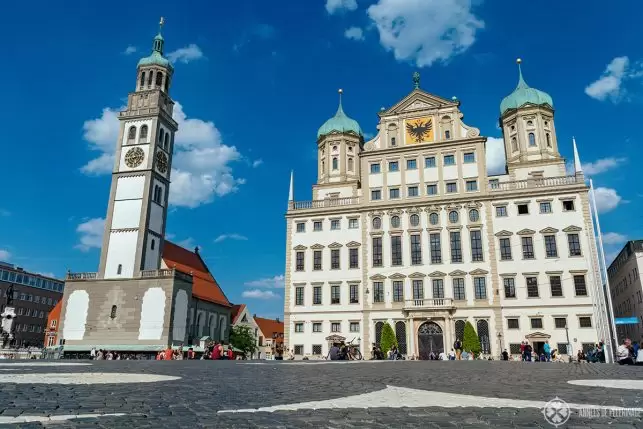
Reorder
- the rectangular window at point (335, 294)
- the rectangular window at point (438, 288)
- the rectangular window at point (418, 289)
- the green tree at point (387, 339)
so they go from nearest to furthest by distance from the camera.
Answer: the green tree at point (387, 339) < the rectangular window at point (438, 288) < the rectangular window at point (418, 289) < the rectangular window at point (335, 294)

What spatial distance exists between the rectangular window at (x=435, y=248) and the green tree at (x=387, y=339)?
769 cm

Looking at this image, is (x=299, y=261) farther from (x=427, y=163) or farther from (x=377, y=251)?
(x=427, y=163)

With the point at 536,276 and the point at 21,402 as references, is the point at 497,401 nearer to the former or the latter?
the point at 21,402

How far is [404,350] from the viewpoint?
47.0 metres

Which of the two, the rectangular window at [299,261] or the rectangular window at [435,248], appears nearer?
the rectangular window at [435,248]

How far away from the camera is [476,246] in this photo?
4769 cm

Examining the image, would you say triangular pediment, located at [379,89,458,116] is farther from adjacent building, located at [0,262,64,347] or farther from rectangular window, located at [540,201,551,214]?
adjacent building, located at [0,262,64,347]

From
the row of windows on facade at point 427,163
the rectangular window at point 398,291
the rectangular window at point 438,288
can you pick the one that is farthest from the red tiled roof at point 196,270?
the rectangular window at point 438,288

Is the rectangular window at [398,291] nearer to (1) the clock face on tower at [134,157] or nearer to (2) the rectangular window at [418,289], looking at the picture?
(2) the rectangular window at [418,289]

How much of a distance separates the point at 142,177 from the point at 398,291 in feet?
93.8

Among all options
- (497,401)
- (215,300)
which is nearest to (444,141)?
(215,300)

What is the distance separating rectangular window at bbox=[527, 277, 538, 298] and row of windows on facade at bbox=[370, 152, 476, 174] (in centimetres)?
1269

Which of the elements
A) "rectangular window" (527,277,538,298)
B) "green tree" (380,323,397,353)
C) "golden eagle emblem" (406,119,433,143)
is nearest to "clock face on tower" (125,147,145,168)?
"golden eagle emblem" (406,119,433,143)

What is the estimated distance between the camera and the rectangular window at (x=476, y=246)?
4725 cm
